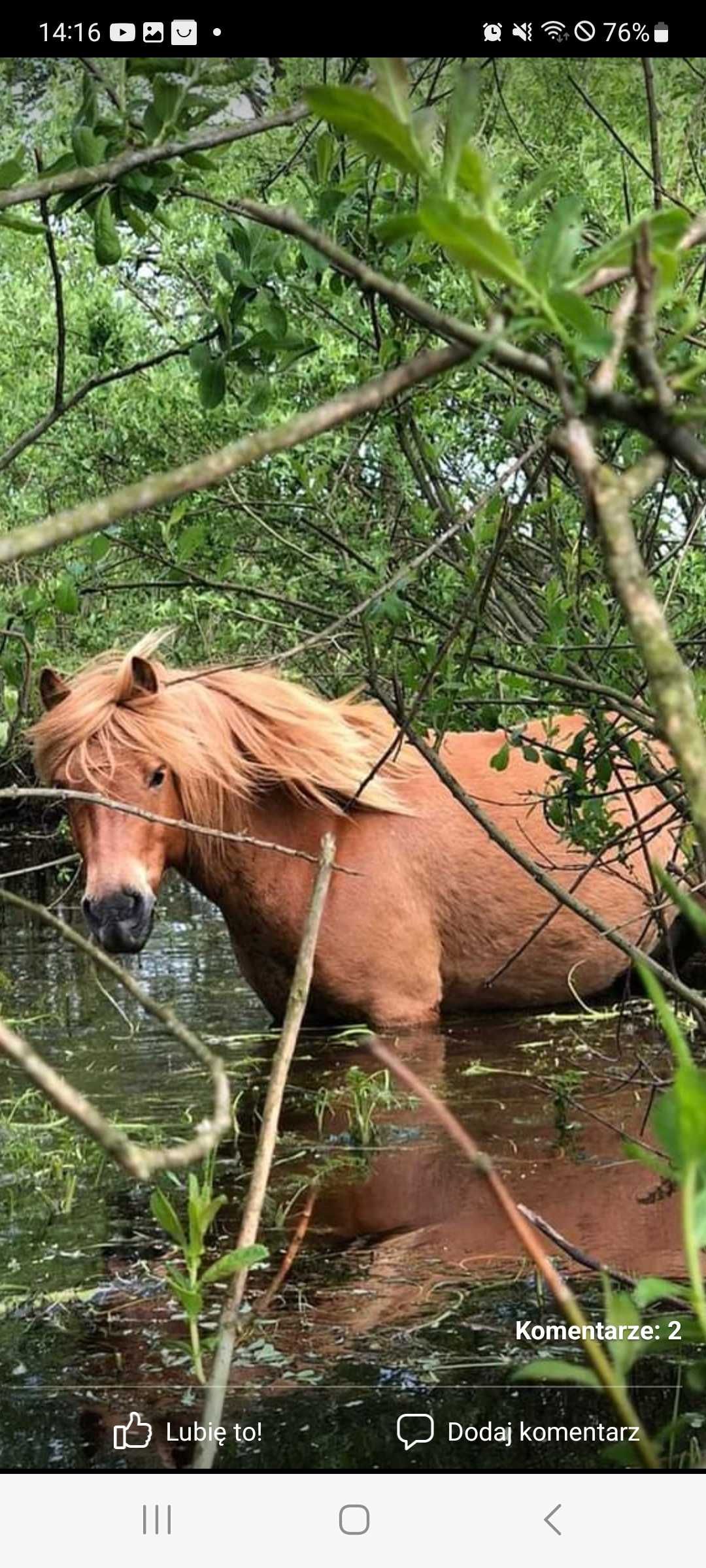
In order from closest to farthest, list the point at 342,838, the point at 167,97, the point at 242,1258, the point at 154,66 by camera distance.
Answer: the point at 242,1258, the point at 167,97, the point at 154,66, the point at 342,838

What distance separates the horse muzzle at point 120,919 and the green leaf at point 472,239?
279 centimetres

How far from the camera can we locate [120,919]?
10.6 ft

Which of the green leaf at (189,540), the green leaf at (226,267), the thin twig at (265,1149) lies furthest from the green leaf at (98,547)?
the thin twig at (265,1149)

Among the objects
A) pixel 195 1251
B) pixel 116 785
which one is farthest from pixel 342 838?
pixel 195 1251

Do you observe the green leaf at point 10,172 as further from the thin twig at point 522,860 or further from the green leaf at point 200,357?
the thin twig at point 522,860

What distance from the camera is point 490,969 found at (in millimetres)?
3924

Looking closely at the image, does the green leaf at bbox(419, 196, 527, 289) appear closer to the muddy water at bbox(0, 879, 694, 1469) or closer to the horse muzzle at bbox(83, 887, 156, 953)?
the muddy water at bbox(0, 879, 694, 1469)

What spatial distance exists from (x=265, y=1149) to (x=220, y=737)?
9.17 ft

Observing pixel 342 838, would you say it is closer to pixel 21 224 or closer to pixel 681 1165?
pixel 21 224

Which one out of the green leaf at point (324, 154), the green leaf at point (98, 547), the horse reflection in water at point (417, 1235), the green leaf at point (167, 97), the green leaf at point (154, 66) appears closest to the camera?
the green leaf at point (167, 97)

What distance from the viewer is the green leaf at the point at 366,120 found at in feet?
1.45

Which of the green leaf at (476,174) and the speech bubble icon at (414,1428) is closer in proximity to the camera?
the green leaf at (476,174)

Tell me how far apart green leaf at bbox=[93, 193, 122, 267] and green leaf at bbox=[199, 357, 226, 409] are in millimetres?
134
